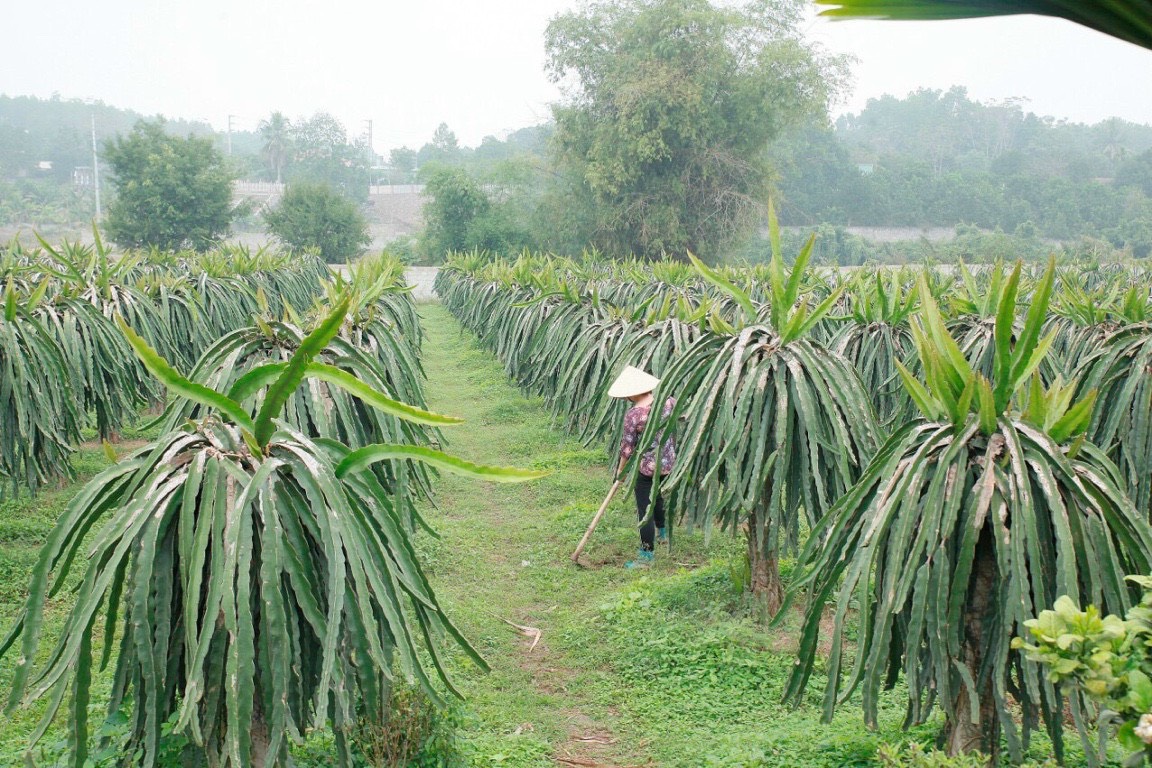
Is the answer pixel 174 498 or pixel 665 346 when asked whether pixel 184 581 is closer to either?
pixel 174 498

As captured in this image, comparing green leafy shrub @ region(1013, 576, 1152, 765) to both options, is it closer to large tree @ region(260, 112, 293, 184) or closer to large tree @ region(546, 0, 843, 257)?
large tree @ region(546, 0, 843, 257)

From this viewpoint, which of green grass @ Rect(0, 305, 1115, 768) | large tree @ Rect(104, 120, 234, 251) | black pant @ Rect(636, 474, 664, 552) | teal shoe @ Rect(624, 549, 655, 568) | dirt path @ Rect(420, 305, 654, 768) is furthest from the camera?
large tree @ Rect(104, 120, 234, 251)

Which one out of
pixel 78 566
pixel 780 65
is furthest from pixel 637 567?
pixel 780 65

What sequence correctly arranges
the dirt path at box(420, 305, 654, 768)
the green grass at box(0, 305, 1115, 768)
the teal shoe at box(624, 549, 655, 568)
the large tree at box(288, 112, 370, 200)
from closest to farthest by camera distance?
the green grass at box(0, 305, 1115, 768) < the dirt path at box(420, 305, 654, 768) < the teal shoe at box(624, 549, 655, 568) < the large tree at box(288, 112, 370, 200)

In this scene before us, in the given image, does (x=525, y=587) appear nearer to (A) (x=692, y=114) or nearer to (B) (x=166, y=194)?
(A) (x=692, y=114)

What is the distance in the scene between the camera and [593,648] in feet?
15.7

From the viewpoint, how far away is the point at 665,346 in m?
6.61

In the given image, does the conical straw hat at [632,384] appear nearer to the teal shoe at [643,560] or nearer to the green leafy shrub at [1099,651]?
the teal shoe at [643,560]

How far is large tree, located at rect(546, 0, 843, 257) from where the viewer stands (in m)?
28.5

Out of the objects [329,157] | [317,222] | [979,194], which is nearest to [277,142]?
[329,157]

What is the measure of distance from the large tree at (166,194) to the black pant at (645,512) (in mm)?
31013

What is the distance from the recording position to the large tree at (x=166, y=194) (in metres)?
33.8

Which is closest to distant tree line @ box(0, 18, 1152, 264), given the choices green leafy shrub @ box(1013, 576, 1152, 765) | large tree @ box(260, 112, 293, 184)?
large tree @ box(260, 112, 293, 184)

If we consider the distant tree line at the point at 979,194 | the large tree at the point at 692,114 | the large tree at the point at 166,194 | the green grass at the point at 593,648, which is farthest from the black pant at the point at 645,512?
the distant tree line at the point at 979,194
